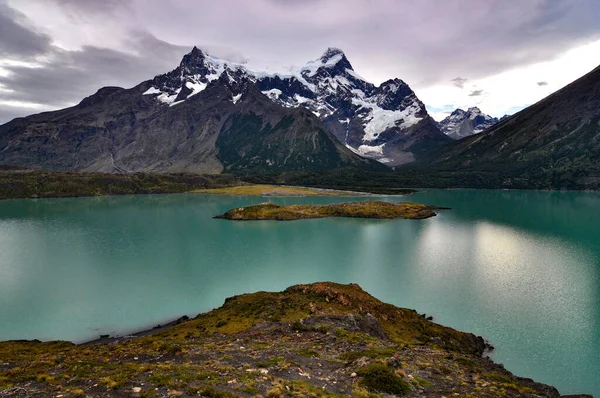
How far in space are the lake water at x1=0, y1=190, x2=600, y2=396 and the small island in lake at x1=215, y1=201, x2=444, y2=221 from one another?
707 inches

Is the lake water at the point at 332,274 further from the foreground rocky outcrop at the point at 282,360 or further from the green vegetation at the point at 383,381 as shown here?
the green vegetation at the point at 383,381

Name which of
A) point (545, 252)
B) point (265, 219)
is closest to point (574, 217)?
point (545, 252)

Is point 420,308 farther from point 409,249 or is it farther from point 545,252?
point 545,252

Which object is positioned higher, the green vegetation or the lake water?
the green vegetation

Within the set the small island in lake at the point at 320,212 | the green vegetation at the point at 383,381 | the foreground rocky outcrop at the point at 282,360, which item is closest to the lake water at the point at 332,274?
the foreground rocky outcrop at the point at 282,360

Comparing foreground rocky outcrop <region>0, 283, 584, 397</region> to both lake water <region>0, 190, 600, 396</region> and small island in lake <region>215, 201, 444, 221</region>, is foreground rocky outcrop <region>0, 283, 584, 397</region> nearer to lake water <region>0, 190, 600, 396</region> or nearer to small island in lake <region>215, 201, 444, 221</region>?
lake water <region>0, 190, 600, 396</region>

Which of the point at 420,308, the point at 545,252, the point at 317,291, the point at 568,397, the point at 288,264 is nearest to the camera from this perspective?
the point at 568,397

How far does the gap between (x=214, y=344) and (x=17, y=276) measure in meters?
69.7

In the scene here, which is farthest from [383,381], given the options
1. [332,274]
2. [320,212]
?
[320,212]

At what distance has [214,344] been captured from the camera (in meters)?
39.4

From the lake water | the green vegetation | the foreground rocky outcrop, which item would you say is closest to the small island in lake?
the lake water

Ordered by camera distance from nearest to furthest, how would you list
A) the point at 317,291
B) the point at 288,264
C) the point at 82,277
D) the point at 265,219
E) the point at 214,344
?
the point at 214,344, the point at 317,291, the point at 82,277, the point at 288,264, the point at 265,219

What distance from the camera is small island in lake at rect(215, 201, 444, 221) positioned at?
583ft

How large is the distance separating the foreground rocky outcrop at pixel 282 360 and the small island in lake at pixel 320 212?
123 meters
